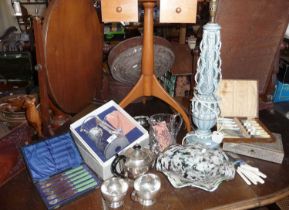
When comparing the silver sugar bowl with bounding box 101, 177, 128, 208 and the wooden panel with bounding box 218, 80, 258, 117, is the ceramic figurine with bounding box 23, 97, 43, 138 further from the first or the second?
the wooden panel with bounding box 218, 80, 258, 117

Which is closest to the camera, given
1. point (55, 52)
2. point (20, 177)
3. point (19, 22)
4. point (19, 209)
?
point (19, 209)

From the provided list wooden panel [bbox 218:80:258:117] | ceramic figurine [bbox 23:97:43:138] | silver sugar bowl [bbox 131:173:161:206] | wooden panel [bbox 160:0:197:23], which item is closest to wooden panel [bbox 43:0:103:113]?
ceramic figurine [bbox 23:97:43:138]

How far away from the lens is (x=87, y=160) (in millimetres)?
891

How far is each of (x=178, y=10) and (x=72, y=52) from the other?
48cm

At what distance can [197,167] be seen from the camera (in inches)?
31.9

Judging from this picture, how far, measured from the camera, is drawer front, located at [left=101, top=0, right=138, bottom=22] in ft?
3.16

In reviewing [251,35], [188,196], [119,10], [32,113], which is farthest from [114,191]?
[251,35]

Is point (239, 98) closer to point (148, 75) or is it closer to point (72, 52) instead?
point (148, 75)

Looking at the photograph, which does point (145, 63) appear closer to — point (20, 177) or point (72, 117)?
point (72, 117)

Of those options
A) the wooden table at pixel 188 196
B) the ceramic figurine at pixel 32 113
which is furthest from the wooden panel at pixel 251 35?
the ceramic figurine at pixel 32 113

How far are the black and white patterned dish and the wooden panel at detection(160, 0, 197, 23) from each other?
452 millimetres

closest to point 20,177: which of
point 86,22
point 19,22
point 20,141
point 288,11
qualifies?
point 20,141

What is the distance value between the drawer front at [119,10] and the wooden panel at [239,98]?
1.45 feet

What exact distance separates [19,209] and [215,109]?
67cm
